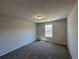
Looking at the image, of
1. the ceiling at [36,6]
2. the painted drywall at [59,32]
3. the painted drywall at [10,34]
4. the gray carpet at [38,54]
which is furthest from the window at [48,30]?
the ceiling at [36,6]

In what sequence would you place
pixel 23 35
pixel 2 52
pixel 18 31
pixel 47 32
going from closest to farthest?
pixel 2 52, pixel 18 31, pixel 23 35, pixel 47 32

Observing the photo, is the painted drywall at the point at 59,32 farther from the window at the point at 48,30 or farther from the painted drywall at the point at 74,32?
the painted drywall at the point at 74,32

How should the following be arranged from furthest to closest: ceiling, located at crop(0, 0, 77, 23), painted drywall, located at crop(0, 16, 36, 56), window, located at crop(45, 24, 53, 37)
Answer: window, located at crop(45, 24, 53, 37) < painted drywall, located at crop(0, 16, 36, 56) < ceiling, located at crop(0, 0, 77, 23)

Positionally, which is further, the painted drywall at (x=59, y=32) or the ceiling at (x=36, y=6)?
the painted drywall at (x=59, y=32)

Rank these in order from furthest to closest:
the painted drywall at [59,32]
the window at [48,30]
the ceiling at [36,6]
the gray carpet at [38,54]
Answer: the window at [48,30] → the painted drywall at [59,32] → the gray carpet at [38,54] → the ceiling at [36,6]

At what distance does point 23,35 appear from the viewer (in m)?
5.20

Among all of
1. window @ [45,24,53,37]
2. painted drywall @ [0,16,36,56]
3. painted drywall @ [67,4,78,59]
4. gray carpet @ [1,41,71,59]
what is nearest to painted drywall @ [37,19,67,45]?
window @ [45,24,53,37]

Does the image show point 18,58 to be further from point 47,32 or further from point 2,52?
point 47,32

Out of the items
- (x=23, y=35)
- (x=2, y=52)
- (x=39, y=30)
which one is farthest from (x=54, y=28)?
(x=2, y=52)

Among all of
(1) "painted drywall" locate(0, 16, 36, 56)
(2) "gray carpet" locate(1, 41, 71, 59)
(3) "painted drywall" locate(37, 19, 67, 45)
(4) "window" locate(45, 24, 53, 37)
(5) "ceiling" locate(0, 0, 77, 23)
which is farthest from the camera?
(4) "window" locate(45, 24, 53, 37)

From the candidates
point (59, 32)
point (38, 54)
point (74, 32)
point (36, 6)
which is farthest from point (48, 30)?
point (36, 6)

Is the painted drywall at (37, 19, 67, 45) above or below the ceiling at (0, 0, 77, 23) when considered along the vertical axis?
below

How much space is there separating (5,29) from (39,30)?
4.21 metres

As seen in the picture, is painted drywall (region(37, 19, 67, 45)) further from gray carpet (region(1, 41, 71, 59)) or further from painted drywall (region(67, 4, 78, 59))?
painted drywall (region(67, 4, 78, 59))
